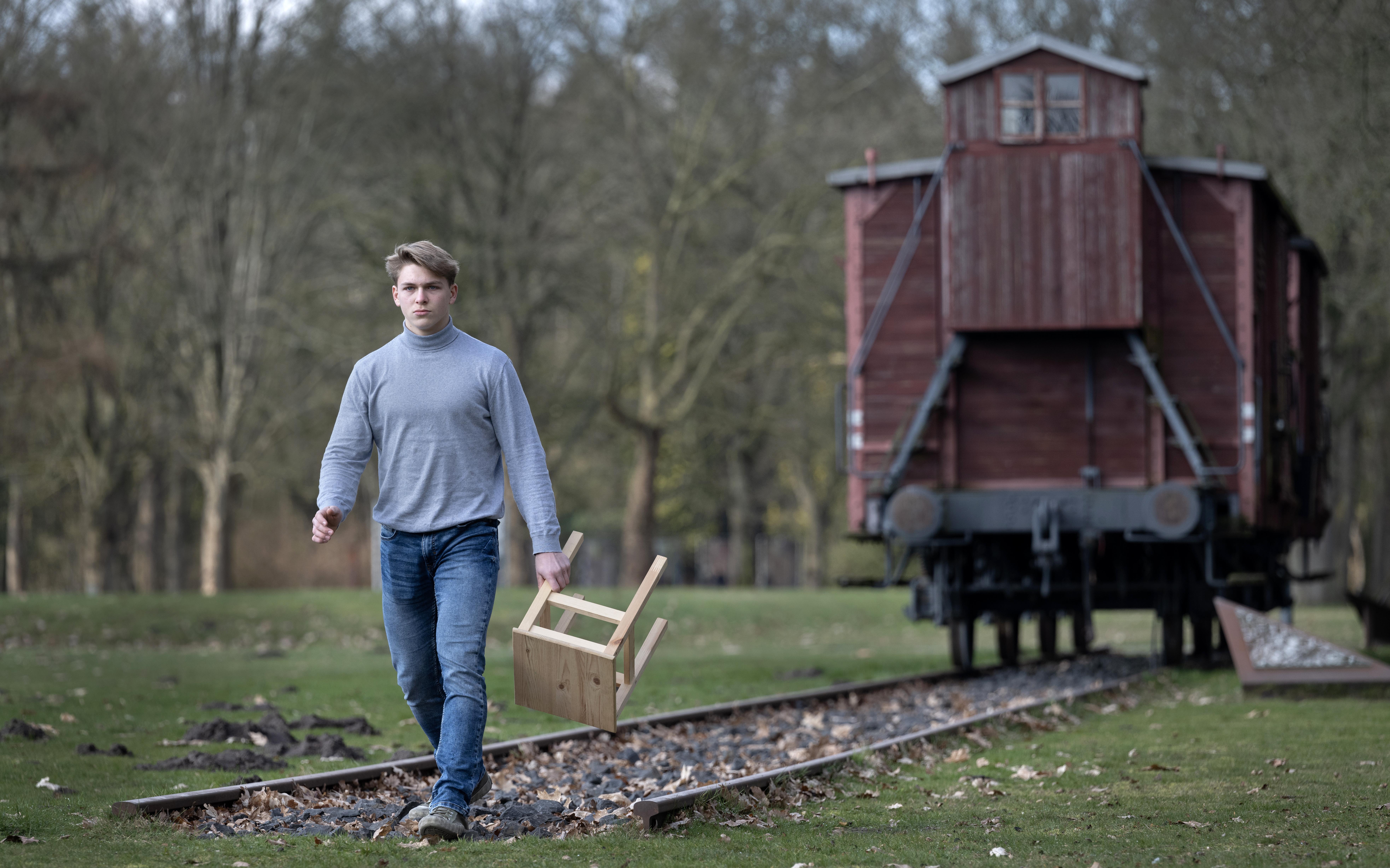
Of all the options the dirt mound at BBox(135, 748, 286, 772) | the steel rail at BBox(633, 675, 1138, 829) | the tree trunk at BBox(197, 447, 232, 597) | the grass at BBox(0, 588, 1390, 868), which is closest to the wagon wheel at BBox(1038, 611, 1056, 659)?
the grass at BBox(0, 588, 1390, 868)

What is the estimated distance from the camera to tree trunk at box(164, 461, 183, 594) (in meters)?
37.2

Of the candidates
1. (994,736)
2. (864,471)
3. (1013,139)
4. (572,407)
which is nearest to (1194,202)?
(1013,139)

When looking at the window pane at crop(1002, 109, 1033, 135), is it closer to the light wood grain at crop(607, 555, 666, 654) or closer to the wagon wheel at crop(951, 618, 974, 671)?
the wagon wheel at crop(951, 618, 974, 671)

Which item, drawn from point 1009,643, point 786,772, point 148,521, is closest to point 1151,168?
point 1009,643

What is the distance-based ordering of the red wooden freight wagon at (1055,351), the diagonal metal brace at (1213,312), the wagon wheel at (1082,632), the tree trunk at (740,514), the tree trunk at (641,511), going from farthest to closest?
the tree trunk at (740,514) < the tree trunk at (641,511) < the wagon wheel at (1082,632) < the diagonal metal brace at (1213,312) < the red wooden freight wagon at (1055,351)

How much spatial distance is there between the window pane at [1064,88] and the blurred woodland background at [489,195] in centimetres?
1059

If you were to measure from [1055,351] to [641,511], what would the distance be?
1681cm

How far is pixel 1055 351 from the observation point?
14.0 m

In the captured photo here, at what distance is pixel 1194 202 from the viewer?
14023mm

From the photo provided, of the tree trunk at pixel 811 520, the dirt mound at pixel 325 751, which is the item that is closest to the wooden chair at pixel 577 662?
the dirt mound at pixel 325 751

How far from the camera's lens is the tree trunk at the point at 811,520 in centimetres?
4094

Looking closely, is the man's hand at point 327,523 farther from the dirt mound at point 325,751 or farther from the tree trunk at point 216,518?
the tree trunk at point 216,518

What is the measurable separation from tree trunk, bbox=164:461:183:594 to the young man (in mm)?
31800

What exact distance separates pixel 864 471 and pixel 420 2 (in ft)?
53.9
